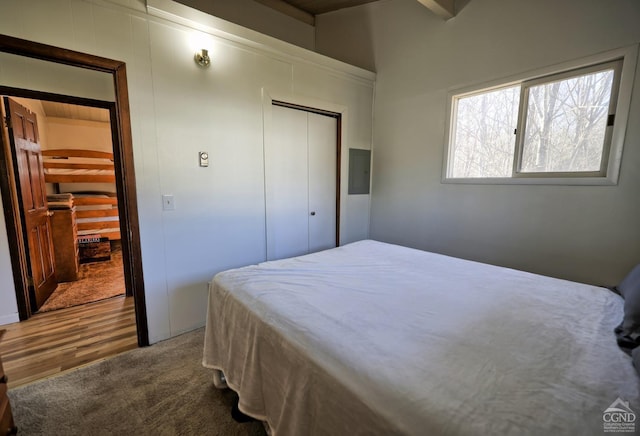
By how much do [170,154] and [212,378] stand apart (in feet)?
5.40

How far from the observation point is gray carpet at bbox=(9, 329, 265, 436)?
1.38m

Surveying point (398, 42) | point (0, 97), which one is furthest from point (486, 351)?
point (0, 97)

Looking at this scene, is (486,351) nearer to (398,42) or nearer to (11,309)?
(398,42)

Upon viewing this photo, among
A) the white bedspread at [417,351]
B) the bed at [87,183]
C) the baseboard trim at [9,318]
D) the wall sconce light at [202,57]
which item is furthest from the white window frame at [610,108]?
the bed at [87,183]

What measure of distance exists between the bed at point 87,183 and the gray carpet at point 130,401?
324 cm

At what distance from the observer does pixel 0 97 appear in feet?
Answer: 7.52

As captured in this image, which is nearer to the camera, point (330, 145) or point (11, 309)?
point (11, 309)

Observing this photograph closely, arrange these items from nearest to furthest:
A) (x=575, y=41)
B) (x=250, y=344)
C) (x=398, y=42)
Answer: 1. (x=250, y=344)
2. (x=575, y=41)
3. (x=398, y=42)

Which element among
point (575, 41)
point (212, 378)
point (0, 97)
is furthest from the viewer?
point (0, 97)

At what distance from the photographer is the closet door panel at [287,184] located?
104 inches

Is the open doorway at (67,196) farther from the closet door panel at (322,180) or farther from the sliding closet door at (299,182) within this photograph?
the closet door panel at (322,180)

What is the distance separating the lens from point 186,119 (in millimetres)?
2127

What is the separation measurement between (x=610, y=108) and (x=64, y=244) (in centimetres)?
550

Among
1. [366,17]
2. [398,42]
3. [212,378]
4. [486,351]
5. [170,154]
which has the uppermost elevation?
[366,17]
